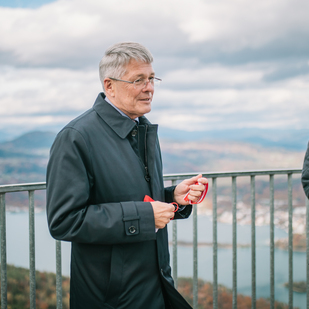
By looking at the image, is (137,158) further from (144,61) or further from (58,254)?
(58,254)

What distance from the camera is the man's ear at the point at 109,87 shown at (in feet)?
5.77

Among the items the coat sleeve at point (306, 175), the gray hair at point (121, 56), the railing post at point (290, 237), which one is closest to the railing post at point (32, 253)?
the gray hair at point (121, 56)

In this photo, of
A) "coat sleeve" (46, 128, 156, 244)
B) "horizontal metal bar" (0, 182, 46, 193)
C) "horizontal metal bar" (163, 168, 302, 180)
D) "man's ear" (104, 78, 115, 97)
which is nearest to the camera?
"coat sleeve" (46, 128, 156, 244)

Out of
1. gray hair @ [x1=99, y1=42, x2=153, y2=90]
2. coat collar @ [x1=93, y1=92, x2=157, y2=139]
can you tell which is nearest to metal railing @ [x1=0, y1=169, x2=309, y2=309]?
coat collar @ [x1=93, y1=92, x2=157, y2=139]

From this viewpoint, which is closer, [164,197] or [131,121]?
[131,121]

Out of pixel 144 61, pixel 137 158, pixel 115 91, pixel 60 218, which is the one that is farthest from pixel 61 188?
pixel 144 61

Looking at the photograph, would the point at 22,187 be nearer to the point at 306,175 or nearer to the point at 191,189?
the point at 191,189

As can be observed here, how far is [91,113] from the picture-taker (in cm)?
173

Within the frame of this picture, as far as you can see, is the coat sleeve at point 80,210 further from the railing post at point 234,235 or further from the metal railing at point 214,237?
the railing post at point 234,235

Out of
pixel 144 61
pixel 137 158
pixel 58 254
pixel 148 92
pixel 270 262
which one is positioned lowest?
pixel 270 262

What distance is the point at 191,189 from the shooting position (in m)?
1.80

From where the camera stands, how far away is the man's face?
1.72 meters

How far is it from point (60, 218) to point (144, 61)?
2.70 ft

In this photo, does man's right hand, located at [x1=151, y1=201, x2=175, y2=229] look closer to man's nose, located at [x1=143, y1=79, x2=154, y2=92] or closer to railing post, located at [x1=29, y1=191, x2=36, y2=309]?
man's nose, located at [x1=143, y1=79, x2=154, y2=92]
